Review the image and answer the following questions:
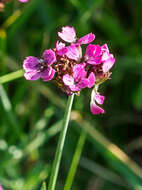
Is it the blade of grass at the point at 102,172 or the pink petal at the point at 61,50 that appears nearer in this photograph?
the pink petal at the point at 61,50

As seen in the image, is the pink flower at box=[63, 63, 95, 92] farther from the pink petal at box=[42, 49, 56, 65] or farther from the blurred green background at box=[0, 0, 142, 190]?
the blurred green background at box=[0, 0, 142, 190]

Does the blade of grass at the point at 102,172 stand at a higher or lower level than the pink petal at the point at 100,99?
higher

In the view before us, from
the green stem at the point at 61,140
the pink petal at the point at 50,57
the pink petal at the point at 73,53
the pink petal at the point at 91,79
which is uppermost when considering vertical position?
the pink petal at the point at 73,53

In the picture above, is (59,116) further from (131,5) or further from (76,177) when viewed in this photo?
(131,5)

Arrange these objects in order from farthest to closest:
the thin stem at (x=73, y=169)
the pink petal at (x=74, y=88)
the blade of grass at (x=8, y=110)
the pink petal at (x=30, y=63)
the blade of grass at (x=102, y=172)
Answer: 1. the blade of grass at (x=102, y=172)
2. the blade of grass at (x=8, y=110)
3. the thin stem at (x=73, y=169)
4. the pink petal at (x=30, y=63)
5. the pink petal at (x=74, y=88)

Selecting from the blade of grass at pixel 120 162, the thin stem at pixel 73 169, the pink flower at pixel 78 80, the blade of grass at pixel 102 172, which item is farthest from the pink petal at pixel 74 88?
the blade of grass at pixel 102 172

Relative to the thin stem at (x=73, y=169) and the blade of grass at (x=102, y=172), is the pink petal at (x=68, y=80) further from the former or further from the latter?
the blade of grass at (x=102, y=172)

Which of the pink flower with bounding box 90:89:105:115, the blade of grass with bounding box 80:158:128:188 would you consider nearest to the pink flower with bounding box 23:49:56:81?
the pink flower with bounding box 90:89:105:115

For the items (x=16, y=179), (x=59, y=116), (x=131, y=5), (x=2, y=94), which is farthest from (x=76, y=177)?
(x=131, y=5)
